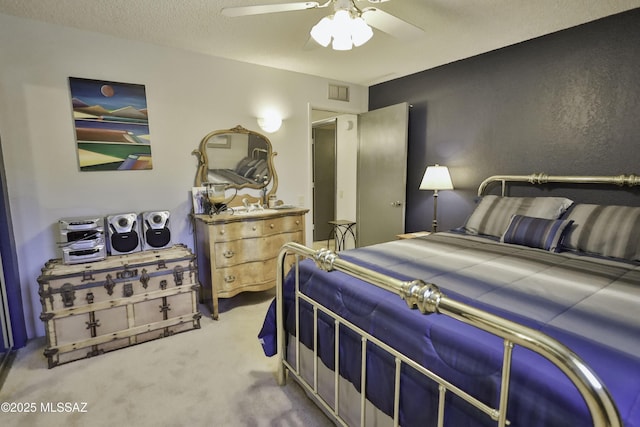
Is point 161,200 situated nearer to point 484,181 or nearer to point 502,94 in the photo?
point 484,181

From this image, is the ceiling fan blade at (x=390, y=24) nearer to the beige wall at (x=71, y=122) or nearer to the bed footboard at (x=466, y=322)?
the bed footboard at (x=466, y=322)

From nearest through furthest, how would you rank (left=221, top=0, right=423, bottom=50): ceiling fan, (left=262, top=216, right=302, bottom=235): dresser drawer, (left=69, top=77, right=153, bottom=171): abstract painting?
(left=221, top=0, right=423, bottom=50): ceiling fan
(left=69, top=77, right=153, bottom=171): abstract painting
(left=262, top=216, right=302, bottom=235): dresser drawer

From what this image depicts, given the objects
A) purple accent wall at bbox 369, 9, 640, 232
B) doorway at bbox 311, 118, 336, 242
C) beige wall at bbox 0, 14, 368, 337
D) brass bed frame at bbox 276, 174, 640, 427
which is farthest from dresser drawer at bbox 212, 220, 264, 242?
doorway at bbox 311, 118, 336, 242

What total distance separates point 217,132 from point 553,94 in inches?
117

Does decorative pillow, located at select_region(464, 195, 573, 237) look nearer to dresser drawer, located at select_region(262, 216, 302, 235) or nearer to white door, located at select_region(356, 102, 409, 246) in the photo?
white door, located at select_region(356, 102, 409, 246)

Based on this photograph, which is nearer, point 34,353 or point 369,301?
point 369,301

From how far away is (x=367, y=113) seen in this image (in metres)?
4.15

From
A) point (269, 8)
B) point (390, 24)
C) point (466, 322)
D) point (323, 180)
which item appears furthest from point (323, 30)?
point (323, 180)

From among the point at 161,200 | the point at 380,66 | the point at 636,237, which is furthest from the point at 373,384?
the point at 380,66

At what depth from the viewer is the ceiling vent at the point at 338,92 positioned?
3.96 meters

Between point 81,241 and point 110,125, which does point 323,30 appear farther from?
point 81,241

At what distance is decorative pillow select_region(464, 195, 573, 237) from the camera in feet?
8.05

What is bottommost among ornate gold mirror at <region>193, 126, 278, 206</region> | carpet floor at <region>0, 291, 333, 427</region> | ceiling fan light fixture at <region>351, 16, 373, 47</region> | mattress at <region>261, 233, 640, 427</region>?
carpet floor at <region>0, 291, 333, 427</region>

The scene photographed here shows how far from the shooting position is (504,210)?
8.73 ft
